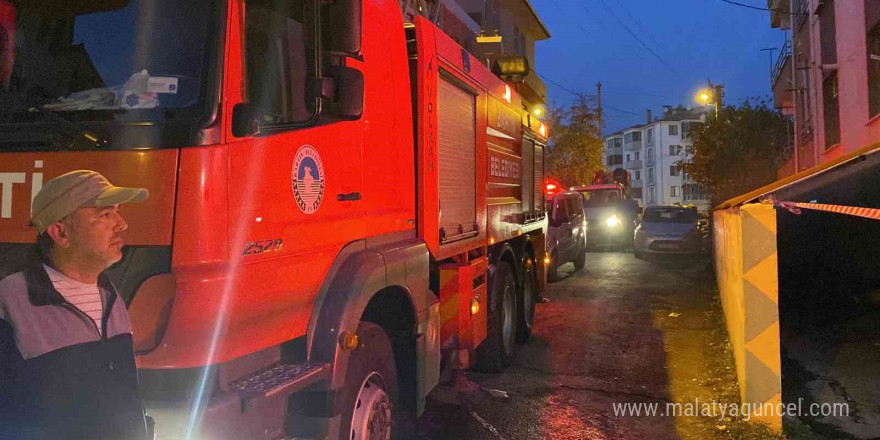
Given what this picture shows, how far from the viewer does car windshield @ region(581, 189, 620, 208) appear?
2198 cm

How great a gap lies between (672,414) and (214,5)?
4673mm

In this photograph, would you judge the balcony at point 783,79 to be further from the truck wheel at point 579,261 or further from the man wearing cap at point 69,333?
the man wearing cap at point 69,333

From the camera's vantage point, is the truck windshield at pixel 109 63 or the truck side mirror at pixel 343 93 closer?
the truck windshield at pixel 109 63

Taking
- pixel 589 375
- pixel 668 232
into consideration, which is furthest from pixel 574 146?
pixel 589 375

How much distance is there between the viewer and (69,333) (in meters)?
2.04

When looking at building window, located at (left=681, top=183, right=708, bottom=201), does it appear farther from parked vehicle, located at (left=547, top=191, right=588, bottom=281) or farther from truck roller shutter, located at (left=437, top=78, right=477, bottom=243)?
truck roller shutter, located at (left=437, top=78, right=477, bottom=243)

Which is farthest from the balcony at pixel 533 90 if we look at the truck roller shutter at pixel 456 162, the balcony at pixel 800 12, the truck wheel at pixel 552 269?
the truck roller shutter at pixel 456 162

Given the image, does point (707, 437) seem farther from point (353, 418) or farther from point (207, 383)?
point (207, 383)

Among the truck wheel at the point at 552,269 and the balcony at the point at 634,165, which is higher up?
the balcony at the point at 634,165

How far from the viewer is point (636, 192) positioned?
7925 cm

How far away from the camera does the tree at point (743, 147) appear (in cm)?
2488

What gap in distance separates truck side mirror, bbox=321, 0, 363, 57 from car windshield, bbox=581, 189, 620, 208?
19652mm

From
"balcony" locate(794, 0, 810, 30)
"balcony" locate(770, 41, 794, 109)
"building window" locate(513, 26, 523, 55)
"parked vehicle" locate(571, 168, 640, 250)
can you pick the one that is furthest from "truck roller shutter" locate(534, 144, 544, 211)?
"building window" locate(513, 26, 523, 55)

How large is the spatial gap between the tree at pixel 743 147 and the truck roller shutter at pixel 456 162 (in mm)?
21146
